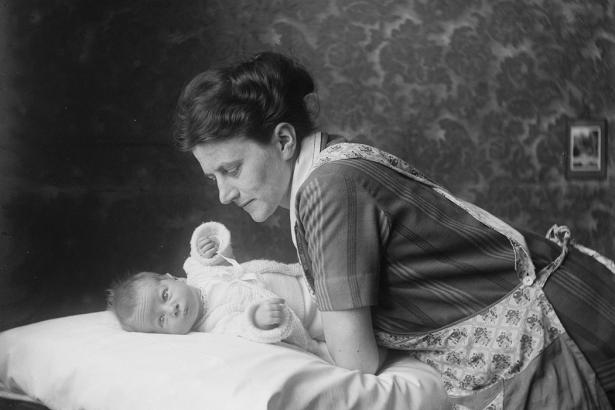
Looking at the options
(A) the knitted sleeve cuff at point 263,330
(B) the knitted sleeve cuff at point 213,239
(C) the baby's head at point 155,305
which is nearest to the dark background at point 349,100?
(B) the knitted sleeve cuff at point 213,239

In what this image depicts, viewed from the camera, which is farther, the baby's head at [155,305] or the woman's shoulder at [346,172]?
the baby's head at [155,305]

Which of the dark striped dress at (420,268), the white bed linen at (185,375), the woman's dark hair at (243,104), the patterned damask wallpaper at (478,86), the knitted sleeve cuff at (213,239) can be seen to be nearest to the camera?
the white bed linen at (185,375)

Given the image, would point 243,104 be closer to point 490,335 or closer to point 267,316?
→ point 267,316

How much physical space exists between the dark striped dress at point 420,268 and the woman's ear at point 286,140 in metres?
0.18

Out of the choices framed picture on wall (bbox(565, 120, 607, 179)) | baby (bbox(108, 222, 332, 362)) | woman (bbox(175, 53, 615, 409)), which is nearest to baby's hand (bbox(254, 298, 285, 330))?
baby (bbox(108, 222, 332, 362))

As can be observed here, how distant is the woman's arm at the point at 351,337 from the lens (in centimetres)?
128

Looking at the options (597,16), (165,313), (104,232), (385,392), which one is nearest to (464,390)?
(385,392)

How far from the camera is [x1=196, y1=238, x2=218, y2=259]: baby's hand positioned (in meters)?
1.90

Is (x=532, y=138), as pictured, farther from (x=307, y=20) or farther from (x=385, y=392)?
(x=385, y=392)

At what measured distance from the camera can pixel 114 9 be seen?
7.61ft

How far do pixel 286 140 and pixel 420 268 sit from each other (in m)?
0.37

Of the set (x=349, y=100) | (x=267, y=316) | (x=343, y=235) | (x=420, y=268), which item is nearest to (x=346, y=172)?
(x=343, y=235)

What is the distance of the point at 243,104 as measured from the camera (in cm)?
141

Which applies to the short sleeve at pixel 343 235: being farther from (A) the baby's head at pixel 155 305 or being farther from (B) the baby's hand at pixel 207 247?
(B) the baby's hand at pixel 207 247
